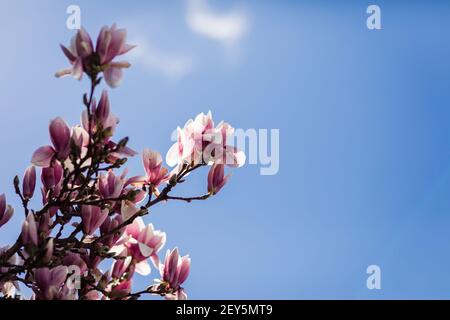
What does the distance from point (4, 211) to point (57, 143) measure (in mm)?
364

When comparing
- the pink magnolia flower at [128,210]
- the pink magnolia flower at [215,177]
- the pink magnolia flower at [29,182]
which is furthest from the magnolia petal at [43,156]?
the pink magnolia flower at [215,177]

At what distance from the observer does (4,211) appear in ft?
7.22

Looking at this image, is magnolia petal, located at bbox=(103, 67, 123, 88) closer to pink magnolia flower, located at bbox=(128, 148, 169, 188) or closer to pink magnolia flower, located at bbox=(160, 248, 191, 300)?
pink magnolia flower, located at bbox=(128, 148, 169, 188)

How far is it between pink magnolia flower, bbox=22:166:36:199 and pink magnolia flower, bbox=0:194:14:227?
0.07 meters

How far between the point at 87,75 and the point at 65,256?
637 millimetres

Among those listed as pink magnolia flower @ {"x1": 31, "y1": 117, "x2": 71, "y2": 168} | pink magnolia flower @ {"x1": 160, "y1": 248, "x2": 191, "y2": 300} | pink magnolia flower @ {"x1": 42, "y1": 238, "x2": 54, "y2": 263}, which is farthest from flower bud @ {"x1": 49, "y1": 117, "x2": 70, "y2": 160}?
pink magnolia flower @ {"x1": 160, "y1": 248, "x2": 191, "y2": 300}

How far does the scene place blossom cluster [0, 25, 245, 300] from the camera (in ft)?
6.23

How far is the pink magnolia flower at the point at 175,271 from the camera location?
227cm

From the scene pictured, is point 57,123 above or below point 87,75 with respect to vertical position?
below

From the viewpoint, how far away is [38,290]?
6.61 ft

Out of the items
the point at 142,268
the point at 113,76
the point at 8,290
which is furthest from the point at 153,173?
the point at 8,290
